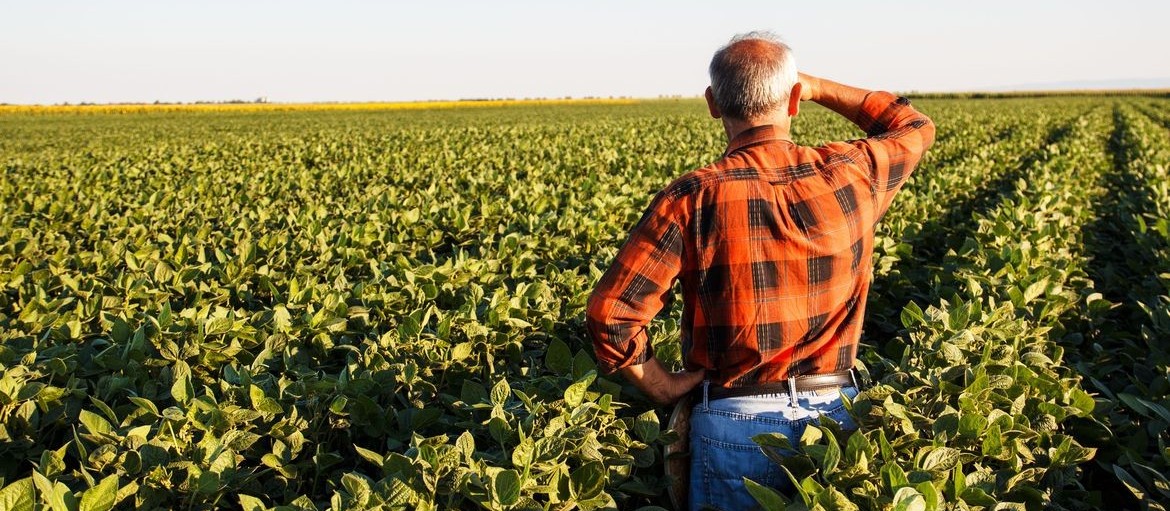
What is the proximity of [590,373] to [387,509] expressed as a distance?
0.73 m

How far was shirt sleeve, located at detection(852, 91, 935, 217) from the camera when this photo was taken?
7.40 ft

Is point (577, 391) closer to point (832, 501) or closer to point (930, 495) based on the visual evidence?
point (832, 501)

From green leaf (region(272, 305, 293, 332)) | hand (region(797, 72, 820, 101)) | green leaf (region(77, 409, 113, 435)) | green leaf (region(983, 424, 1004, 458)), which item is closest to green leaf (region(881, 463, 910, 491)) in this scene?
green leaf (region(983, 424, 1004, 458))

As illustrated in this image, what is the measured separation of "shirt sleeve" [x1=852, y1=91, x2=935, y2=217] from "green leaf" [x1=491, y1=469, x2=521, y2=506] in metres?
1.31

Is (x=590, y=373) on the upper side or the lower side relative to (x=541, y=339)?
upper

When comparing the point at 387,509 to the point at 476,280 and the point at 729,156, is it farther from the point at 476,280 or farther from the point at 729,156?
the point at 476,280

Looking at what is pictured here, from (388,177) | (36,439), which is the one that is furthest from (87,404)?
(388,177)

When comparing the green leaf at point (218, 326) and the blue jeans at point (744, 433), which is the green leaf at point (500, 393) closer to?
the blue jeans at point (744, 433)

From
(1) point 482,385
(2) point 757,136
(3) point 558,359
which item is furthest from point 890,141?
(1) point 482,385

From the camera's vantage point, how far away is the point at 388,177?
514 inches

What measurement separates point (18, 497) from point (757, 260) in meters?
1.84

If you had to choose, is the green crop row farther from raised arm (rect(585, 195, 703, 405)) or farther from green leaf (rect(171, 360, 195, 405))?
green leaf (rect(171, 360, 195, 405))

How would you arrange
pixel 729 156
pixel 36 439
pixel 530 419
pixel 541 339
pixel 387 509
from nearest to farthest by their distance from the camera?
pixel 387 509, pixel 729 156, pixel 530 419, pixel 36 439, pixel 541 339

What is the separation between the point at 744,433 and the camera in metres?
2.20
